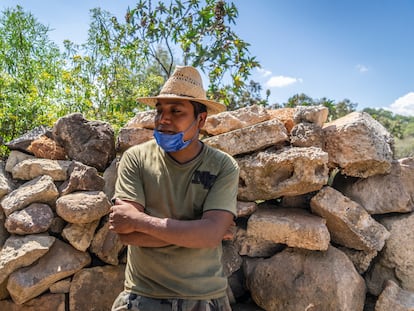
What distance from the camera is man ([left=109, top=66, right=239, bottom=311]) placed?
6.33ft

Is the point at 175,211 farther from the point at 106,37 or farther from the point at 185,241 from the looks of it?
the point at 106,37

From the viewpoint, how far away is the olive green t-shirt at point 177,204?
200 cm

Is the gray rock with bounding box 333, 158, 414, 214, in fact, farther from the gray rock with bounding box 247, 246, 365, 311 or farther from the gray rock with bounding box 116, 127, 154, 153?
the gray rock with bounding box 116, 127, 154, 153

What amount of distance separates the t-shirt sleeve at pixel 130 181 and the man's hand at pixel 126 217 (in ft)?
0.18

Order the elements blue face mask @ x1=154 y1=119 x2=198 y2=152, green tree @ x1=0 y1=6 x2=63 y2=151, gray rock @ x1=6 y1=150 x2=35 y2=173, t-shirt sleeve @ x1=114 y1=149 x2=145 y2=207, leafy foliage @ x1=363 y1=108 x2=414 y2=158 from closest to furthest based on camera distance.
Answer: t-shirt sleeve @ x1=114 y1=149 x2=145 y2=207, blue face mask @ x1=154 y1=119 x2=198 y2=152, gray rock @ x1=6 y1=150 x2=35 y2=173, green tree @ x1=0 y1=6 x2=63 y2=151, leafy foliage @ x1=363 y1=108 x2=414 y2=158

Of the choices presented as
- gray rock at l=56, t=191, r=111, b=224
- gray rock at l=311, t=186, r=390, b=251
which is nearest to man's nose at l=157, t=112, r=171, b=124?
gray rock at l=56, t=191, r=111, b=224

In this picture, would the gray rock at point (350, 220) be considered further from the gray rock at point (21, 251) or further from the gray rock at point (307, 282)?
the gray rock at point (21, 251)

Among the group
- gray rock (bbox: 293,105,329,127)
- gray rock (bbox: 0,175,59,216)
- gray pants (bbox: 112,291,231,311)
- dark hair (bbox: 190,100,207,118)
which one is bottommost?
gray pants (bbox: 112,291,231,311)

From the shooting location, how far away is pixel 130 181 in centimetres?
210

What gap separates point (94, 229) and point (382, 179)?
102 inches

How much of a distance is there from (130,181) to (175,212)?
0.33 metres

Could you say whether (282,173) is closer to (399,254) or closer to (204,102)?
(204,102)

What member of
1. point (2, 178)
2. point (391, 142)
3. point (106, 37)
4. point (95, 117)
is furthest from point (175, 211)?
point (106, 37)

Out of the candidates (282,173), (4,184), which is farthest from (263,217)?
(4,184)
